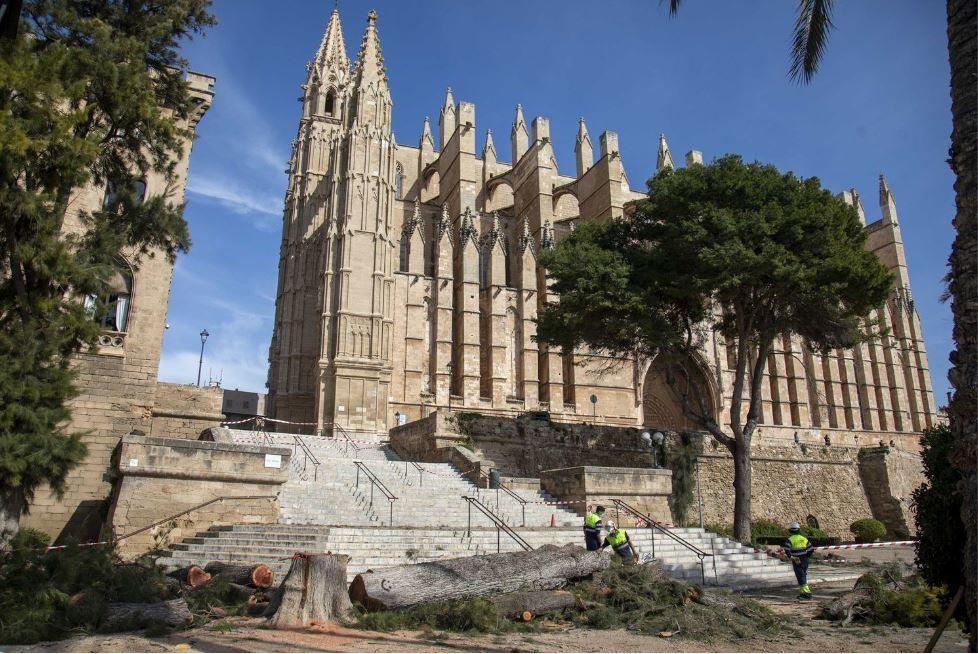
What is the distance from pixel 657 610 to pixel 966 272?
454cm

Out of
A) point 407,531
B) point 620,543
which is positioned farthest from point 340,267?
point 620,543

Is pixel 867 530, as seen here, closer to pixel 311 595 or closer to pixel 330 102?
pixel 311 595

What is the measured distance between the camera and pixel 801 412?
36312 mm

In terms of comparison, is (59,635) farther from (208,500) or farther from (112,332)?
(112,332)

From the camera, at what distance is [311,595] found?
6992 mm

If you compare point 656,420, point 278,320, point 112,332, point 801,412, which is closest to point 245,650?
point 112,332

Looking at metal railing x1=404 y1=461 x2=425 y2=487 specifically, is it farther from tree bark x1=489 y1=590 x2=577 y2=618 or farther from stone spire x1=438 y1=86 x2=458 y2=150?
stone spire x1=438 y1=86 x2=458 y2=150

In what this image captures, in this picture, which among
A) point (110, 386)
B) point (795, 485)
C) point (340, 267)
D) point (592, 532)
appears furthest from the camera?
point (340, 267)

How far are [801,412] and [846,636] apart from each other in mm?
31265

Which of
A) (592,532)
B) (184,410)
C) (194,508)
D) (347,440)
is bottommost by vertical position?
(592,532)

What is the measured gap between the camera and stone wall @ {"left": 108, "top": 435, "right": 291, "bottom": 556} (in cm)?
1094

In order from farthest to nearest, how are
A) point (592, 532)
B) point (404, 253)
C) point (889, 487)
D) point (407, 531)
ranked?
point (404, 253)
point (889, 487)
point (592, 532)
point (407, 531)

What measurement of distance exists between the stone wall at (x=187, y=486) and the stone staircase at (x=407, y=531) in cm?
43

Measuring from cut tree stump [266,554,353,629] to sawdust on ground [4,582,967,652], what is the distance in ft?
0.58
